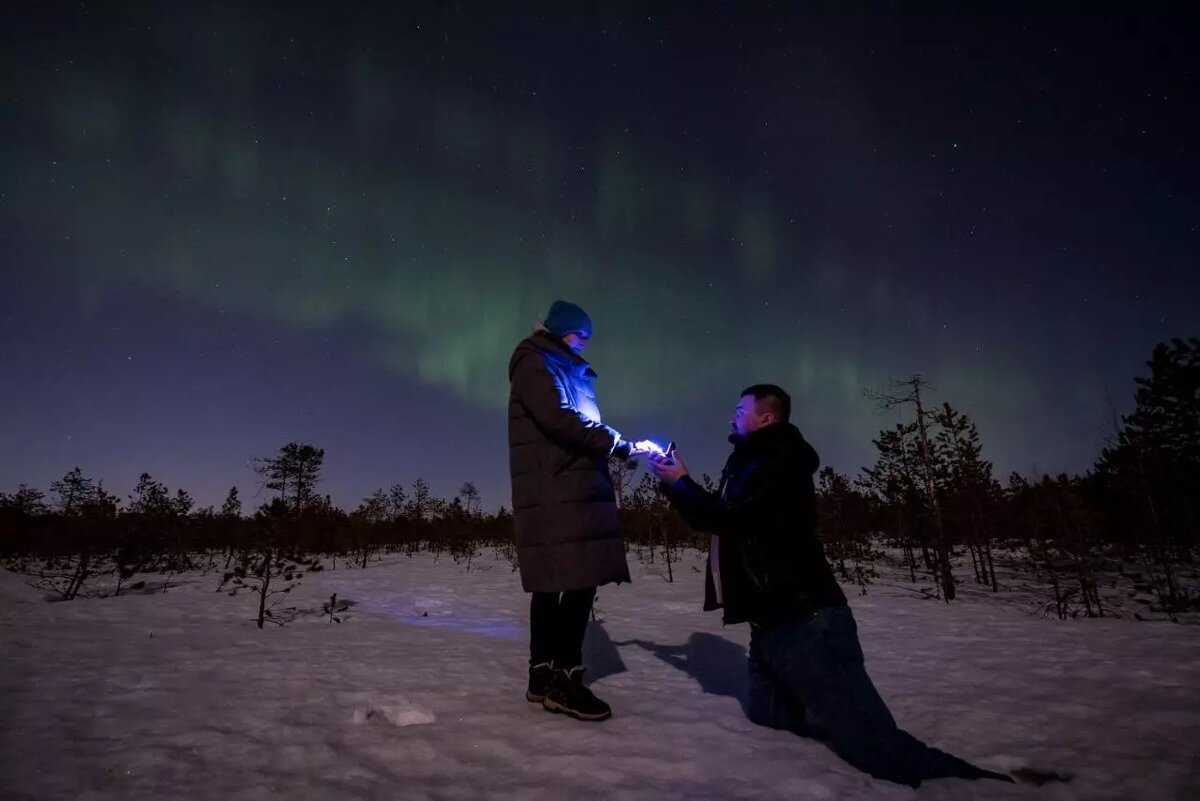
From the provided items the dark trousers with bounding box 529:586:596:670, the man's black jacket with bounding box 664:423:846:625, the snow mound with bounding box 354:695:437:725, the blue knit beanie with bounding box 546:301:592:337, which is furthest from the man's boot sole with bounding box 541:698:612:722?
the blue knit beanie with bounding box 546:301:592:337

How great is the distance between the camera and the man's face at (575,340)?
3.78 metres

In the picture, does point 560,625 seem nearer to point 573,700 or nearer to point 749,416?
point 573,700

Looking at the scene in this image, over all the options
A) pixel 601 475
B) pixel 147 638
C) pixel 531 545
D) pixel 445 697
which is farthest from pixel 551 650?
pixel 147 638

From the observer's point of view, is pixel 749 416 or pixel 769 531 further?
pixel 749 416

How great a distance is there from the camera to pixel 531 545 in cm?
321

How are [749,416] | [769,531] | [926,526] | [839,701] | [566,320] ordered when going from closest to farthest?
[839,701], [769,531], [749,416], [566,320], [926,526]

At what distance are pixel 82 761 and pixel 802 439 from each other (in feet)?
13.5

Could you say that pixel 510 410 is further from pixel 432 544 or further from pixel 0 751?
pixel 432 544

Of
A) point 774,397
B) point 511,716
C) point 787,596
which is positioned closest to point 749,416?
point 774,397

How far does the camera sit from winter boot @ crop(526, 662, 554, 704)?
→ 329 cm

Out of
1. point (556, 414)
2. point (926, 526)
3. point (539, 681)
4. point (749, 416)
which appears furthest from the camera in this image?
point (926, 526)

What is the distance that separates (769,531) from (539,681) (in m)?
1.80

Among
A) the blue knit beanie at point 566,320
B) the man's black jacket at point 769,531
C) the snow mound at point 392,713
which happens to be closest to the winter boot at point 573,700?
the snow mound at point 392,713

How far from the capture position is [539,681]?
333 centimetres
